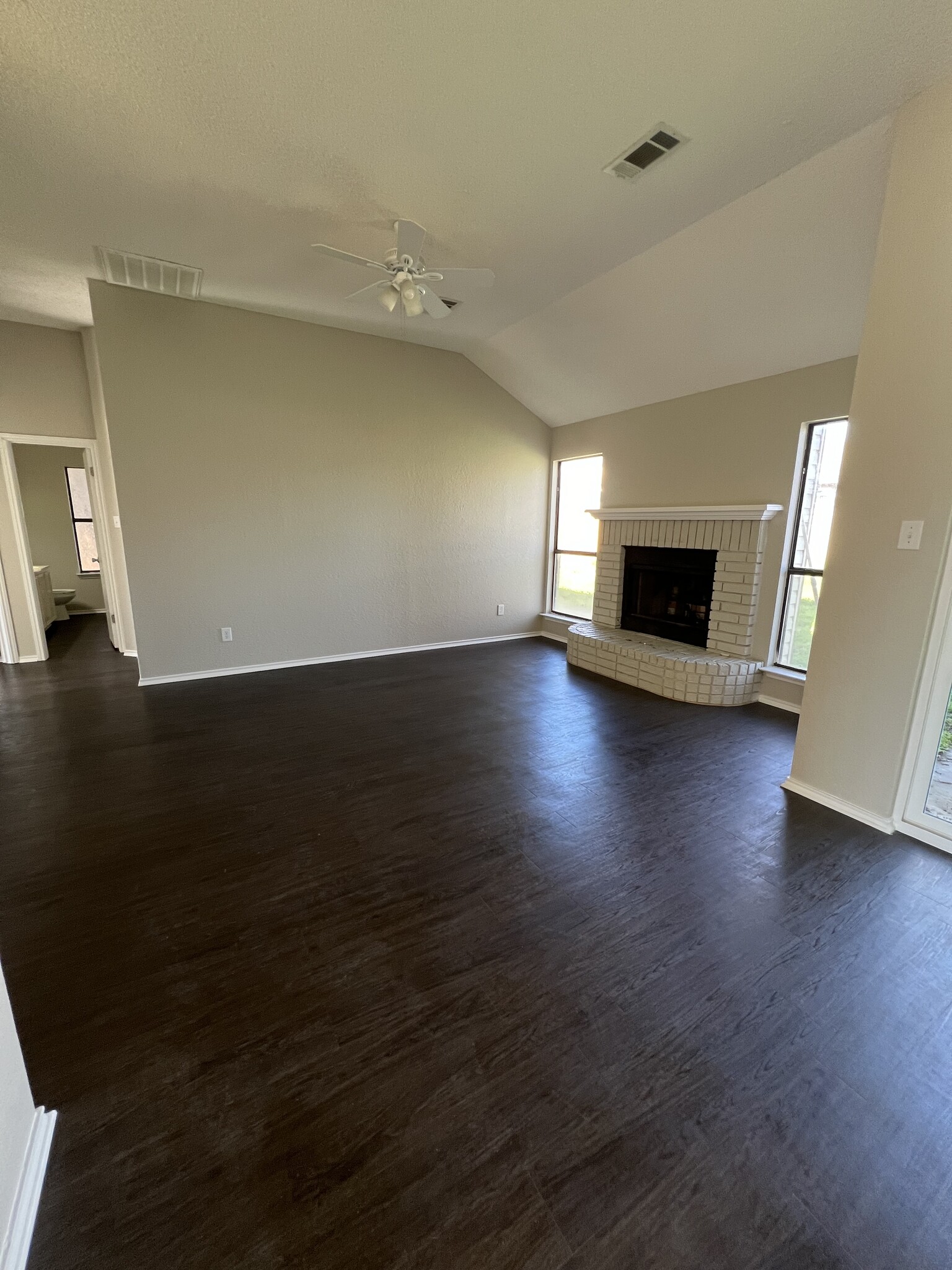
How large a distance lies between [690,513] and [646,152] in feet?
8.53

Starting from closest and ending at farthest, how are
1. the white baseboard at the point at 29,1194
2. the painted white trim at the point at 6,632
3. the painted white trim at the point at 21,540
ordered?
the white baseboard at the point at 29,1194 → the painted white trim at the point at 21,540 → the painted white trim at the point at 6,632

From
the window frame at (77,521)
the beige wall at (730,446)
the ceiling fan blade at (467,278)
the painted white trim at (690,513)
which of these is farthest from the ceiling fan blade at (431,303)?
the window frame at (77,521)

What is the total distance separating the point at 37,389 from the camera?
15.4ft

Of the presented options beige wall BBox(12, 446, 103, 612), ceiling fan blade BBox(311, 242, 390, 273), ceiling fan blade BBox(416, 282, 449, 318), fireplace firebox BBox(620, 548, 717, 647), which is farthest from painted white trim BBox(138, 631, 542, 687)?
beige wall BBox(12, 446, 103, 612)

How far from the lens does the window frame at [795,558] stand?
3.77m

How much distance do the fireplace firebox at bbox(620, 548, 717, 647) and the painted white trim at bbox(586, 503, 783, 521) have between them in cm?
29

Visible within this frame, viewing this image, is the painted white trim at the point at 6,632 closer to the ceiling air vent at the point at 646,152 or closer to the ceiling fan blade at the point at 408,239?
the ceiling fan blade at the point at 408,239

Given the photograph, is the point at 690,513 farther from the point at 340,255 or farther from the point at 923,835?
the point at 340,255

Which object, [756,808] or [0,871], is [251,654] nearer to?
[0,871]

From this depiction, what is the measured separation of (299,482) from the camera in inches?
185

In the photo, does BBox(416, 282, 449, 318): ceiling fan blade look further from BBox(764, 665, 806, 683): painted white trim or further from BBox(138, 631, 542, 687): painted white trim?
BBox(764, 665, 806, 683): painted white trim

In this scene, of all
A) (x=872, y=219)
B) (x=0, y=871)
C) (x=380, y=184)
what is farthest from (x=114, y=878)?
(x=872, y=219)

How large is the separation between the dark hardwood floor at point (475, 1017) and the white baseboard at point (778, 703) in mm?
1282

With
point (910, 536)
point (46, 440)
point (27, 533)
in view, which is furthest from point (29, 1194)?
point (46, 440)
